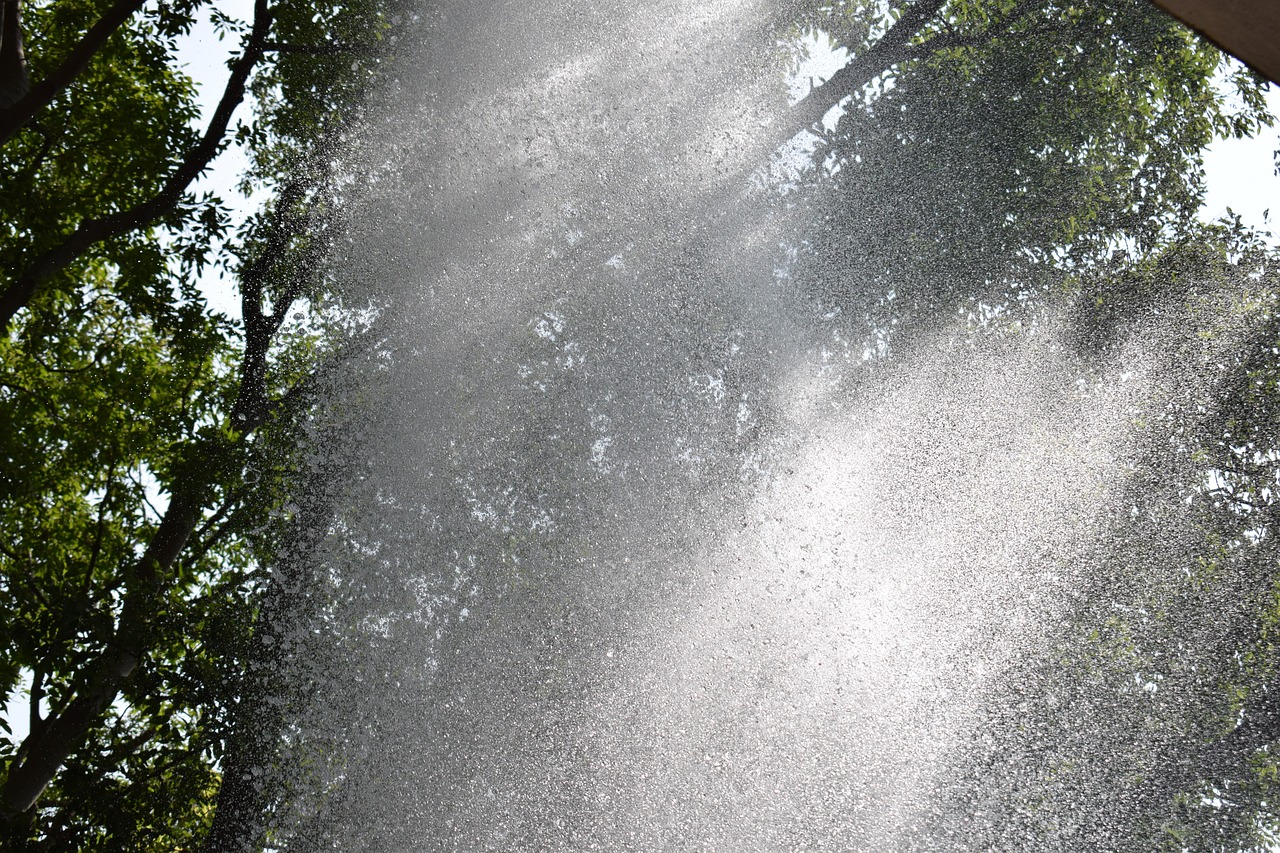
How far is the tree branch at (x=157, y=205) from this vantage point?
640 centimetres

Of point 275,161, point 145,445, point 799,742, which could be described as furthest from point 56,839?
point 275,161

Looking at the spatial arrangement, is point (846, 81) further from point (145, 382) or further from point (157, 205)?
point (145, 382)

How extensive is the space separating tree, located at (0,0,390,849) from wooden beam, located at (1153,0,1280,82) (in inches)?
269

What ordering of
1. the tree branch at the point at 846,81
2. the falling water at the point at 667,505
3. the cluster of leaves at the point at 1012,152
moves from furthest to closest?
1. the tree branch at the point at 846,81
2. the cluster of leaves at the point at 1012,152
3. the falling water at the point at 667,505

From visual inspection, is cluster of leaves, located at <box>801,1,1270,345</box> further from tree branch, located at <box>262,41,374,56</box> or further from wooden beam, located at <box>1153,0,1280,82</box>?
wooden beam, located at <box>1153,0,1280,82</box>

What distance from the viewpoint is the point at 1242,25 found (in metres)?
2.36

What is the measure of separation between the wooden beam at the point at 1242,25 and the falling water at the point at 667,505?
4966 mm

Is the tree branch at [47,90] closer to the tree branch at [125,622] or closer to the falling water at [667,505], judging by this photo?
the tree branch at [125,622]

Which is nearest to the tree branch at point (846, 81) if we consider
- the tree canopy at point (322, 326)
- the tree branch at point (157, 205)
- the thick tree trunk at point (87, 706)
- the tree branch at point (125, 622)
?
the tree canopy at point (322, 326)

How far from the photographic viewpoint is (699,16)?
9.36m

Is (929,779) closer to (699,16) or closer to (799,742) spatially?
(799,742)

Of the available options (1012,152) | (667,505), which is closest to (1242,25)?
(667,505)

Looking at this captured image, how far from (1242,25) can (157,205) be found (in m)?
8.03

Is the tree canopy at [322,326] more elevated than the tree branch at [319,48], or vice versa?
the tree branch at [319,48]
